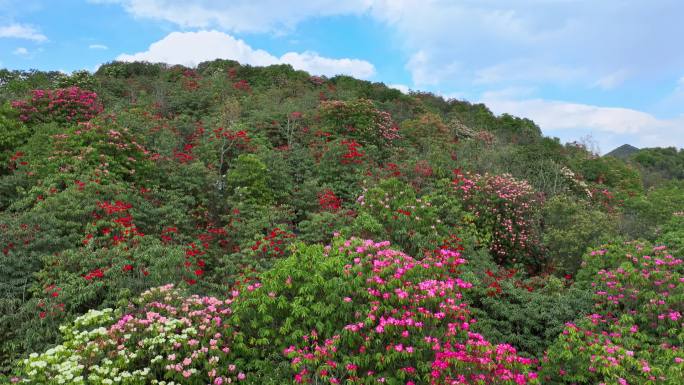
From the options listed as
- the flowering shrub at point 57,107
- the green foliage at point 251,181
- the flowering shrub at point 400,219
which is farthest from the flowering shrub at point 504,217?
the flowering shrub at point 57,107

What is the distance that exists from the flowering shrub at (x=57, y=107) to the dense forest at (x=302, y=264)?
0.22ft

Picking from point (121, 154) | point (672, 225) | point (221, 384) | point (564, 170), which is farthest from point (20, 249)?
point (564, 170)

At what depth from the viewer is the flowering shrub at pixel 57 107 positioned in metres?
14.3

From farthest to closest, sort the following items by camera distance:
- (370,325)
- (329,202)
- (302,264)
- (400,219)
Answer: (329,202), (400,219), (302,264), (370,325)

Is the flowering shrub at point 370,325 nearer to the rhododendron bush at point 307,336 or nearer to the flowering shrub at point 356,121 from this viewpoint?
the rhododendron bush at point 307,336

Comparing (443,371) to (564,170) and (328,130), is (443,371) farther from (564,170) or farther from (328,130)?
(564,170)

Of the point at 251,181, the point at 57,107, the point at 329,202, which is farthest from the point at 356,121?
the point at 57,107

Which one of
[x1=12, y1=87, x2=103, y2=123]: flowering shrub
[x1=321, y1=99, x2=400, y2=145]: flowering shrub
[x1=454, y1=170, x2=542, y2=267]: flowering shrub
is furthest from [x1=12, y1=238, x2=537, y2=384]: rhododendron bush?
[x1=321, y1=99, x2=400, y2=145]: flowering shrub

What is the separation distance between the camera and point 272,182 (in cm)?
1247

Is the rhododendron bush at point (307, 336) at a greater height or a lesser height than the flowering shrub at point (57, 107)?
lesser

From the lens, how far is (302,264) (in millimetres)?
6391

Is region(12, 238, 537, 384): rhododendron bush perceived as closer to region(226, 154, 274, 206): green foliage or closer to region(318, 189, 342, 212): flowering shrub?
region(318, 189, 342, 212): flowering shrub

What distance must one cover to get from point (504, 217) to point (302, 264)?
752 cm

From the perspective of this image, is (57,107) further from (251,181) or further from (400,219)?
(400,219)
